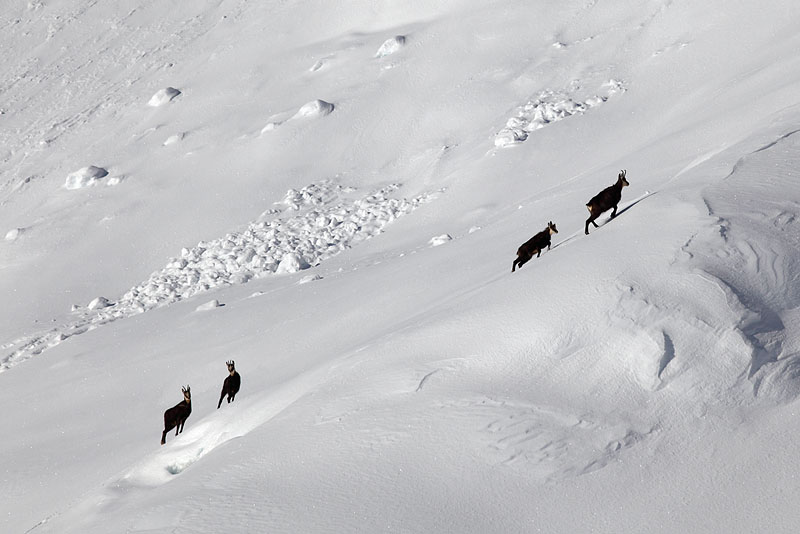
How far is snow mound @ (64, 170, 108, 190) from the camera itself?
32872 mm

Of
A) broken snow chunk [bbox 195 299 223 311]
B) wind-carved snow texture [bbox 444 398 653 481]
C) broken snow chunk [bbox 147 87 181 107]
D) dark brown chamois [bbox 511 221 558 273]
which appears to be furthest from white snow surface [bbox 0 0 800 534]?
dark brown chamois [bbox 511 221 558 273]

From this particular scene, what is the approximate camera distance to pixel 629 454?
915 centimetres

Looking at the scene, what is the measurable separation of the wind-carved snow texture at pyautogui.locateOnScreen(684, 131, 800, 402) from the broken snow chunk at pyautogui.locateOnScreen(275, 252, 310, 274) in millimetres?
14749

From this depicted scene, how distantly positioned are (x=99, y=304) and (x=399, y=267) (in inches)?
446

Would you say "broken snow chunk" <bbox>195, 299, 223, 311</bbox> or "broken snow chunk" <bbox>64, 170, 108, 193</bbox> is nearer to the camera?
"broken snow chunk" <bbox>195, 299, 223, 311</bbox>

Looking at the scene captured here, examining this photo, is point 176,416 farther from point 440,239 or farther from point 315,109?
point 315,109

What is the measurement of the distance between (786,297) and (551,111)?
60.3ft

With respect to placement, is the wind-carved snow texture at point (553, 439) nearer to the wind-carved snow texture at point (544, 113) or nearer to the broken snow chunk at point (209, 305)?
the broken snow chunk at point (209, 305)

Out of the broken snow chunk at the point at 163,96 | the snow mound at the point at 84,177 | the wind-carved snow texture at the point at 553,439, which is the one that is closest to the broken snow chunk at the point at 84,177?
the snow mound at the point at 84,177

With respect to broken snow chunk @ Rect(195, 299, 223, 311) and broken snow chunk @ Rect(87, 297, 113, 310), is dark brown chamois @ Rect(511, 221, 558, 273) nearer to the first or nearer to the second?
broken snow chunk @ Rect(195, 299, 223, 311)

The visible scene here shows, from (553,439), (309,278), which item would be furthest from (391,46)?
(553,439)

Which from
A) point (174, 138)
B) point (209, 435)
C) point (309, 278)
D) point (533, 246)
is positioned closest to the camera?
point (209, 435)

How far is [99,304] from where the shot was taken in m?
26.3

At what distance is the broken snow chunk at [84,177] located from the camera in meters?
32.9
